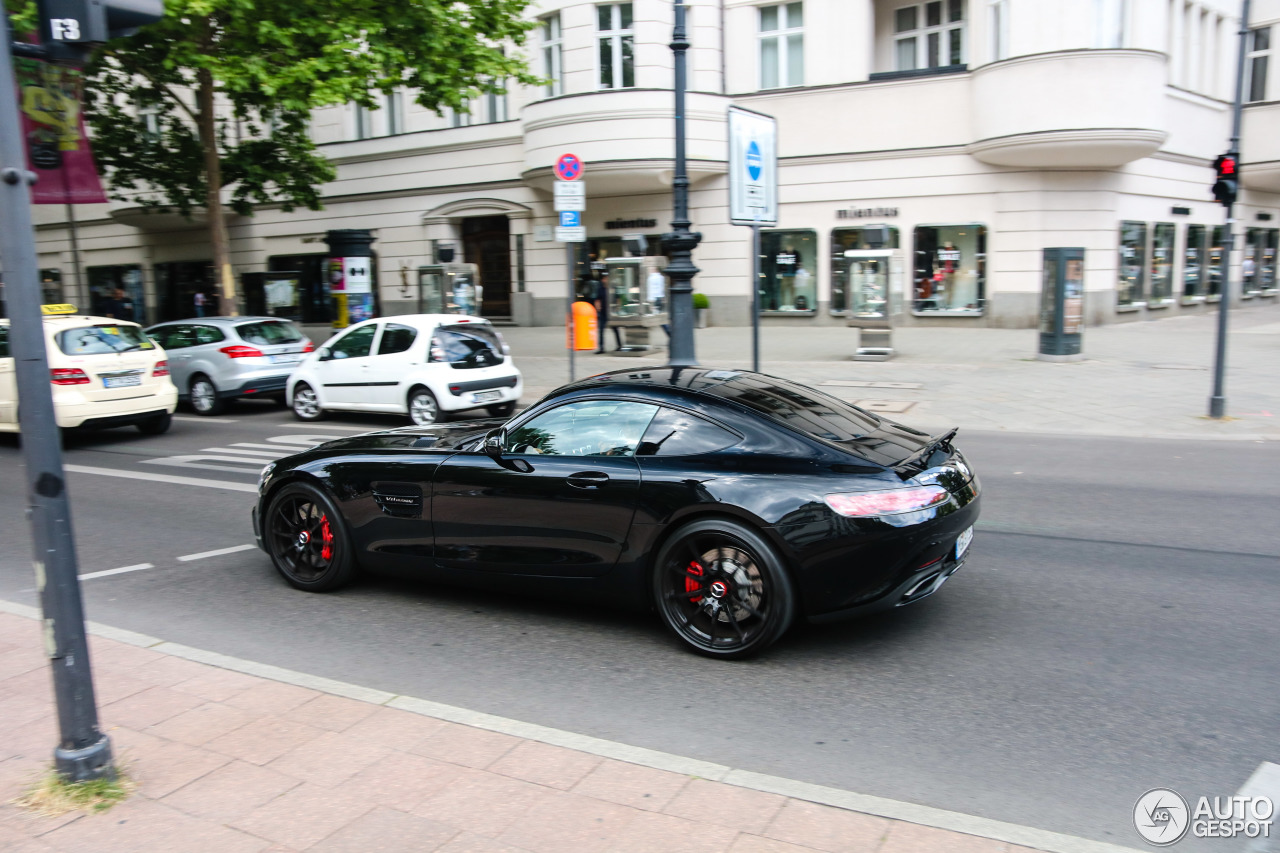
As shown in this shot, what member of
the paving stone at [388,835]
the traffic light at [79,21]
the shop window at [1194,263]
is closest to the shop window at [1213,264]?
the shop window at [1194,263]

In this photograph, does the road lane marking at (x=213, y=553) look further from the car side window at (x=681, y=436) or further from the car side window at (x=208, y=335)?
the car side window at (x=208, y=335)

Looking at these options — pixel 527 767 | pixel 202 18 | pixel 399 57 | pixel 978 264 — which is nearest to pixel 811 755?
pixel 527 767

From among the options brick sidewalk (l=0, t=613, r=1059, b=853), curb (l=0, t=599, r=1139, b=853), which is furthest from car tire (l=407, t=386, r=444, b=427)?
brick sidewalk (l=0, t=613, r=1059, b=853)

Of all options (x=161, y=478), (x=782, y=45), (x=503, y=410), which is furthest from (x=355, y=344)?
(x=782, y=45)

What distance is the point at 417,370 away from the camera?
12875mm

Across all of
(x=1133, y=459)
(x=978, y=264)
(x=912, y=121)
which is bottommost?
(x=1133, y=459)

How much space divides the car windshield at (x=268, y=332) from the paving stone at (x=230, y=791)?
12.4m

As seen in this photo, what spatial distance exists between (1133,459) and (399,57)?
45.2 ft

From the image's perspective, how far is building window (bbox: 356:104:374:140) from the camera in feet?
98.7

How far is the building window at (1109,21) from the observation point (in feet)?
68.2

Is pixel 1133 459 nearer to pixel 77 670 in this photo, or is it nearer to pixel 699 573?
pixel 699 573

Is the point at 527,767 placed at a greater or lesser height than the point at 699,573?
lesser

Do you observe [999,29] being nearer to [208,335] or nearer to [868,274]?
[868,274]

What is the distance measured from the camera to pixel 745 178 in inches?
493
